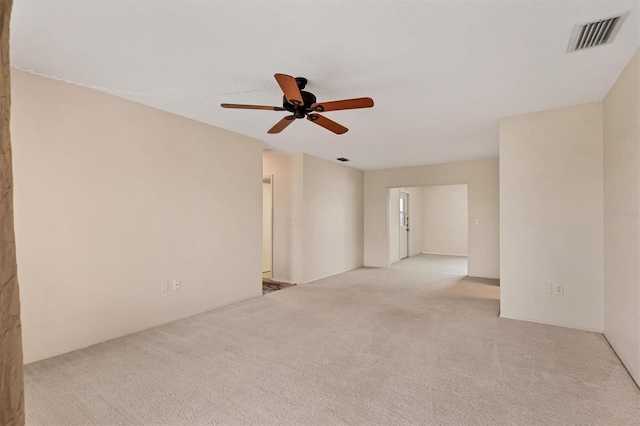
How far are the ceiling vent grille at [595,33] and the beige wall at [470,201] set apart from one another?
4192mm

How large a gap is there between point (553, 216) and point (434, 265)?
4.48m

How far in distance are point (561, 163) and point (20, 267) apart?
202 inches

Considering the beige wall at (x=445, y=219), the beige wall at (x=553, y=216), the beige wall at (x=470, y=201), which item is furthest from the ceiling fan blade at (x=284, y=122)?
the beige wall at (x=445, y=219)

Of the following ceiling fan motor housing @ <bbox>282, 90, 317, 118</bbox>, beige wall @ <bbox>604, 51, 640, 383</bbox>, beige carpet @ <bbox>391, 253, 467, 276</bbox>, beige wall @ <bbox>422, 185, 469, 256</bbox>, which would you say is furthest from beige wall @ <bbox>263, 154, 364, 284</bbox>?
beige wall @ <bbox>422, 185, 469, 256</bbox>

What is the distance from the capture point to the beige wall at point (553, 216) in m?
3.21

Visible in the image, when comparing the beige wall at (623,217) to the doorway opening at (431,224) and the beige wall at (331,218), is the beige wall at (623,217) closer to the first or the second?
the beige wall at (331,218)

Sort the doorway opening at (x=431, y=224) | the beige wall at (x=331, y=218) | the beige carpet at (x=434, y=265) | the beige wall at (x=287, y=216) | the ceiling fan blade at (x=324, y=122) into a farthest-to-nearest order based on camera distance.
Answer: the doorway opening at (x=431, y=224), the beige carpet at (x=434, y=265), the beige wall at (x=331, y=218), the beige wall at (x=287, y=216), the ceiling fan blade at (x=324, y=122)

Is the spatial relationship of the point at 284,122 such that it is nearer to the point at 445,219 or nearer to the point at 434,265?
the point at 434,265

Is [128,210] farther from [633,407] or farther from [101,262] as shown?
[633,407]

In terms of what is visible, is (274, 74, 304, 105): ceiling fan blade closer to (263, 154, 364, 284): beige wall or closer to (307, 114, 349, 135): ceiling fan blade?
(307, 114, 349, 135): ceiling fan blade

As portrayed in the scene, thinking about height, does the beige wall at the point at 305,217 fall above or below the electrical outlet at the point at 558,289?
above

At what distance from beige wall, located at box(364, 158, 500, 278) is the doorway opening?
40.0 inches

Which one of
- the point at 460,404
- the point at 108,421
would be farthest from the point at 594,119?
the point at 108,421

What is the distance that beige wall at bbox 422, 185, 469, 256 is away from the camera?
31.9ft
